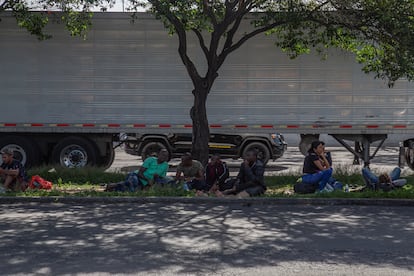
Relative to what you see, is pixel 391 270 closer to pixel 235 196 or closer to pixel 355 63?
pixel 235 196

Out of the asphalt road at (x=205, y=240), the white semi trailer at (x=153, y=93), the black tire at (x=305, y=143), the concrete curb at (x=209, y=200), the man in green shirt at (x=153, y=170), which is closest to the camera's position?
the asphalt road at (x=205, y=240)

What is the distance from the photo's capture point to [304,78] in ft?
56.8

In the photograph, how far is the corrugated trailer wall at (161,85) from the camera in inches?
680

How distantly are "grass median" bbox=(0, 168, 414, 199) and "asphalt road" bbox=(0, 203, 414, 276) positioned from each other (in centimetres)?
75

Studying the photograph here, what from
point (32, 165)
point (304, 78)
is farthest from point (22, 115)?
point (304, 78)

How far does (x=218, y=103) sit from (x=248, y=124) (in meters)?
1.01

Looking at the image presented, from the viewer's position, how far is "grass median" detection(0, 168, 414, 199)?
1205 cm

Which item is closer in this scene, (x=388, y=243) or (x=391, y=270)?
(x=391, y=270)

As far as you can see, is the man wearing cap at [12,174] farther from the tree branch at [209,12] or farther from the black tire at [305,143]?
the black tire at [305,143]

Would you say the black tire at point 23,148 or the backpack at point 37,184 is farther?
the black tire at point 23,148

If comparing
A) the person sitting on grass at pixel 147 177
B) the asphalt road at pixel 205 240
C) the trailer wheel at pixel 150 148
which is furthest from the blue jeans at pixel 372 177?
the trailer wheel at pixel 150 148

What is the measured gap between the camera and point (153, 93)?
17469 mm

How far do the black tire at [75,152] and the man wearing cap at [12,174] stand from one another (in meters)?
4.50

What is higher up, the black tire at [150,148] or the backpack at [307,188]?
the black tire at [150,148]
